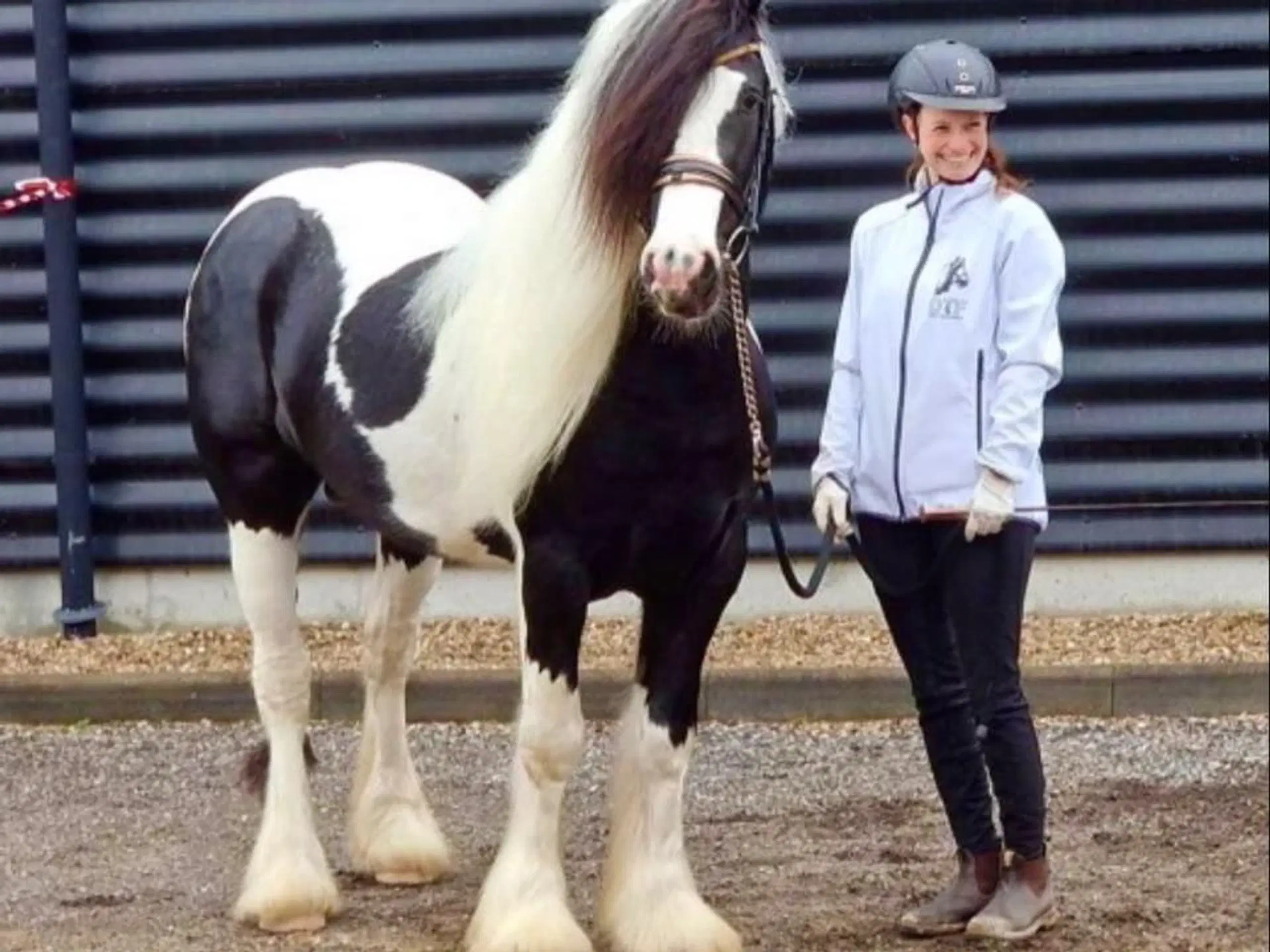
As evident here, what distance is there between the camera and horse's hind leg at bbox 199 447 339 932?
5.54 meters

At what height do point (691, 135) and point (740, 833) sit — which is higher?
point (691, 135)

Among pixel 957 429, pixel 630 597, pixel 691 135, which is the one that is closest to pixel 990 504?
pixel 957 429

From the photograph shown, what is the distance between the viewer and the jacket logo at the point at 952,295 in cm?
483

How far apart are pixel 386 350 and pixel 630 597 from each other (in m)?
2.80

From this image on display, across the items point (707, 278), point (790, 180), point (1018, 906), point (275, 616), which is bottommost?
point (1018, 906)

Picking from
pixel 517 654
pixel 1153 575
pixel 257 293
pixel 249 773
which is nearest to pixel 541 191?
pixel 257 293

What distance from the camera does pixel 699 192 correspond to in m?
4.40

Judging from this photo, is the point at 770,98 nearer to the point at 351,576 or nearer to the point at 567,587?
the point at 567,587

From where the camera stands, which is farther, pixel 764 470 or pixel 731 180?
pixel 764 470

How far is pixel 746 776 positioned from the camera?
263 inches

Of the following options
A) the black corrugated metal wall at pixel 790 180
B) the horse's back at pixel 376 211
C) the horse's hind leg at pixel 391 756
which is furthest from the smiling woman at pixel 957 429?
the black corrugated metal wall at pixel 790 180

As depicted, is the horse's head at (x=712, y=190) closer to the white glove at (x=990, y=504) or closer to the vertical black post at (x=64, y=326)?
the white glove at (x=990, y=504)

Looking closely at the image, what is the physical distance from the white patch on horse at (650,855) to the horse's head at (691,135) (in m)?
0.90

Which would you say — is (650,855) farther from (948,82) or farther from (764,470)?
(948,82)
